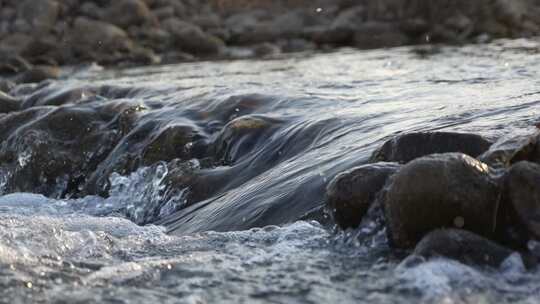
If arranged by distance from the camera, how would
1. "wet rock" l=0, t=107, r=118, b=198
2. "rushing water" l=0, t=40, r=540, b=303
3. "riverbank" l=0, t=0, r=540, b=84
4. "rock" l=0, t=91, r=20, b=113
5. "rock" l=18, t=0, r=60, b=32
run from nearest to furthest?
1. "rushing water" l=0, t=40, r=540, b=303
2. "wet rock" l=0, t=107, r=118, b=198
3. "rock" l=0, t=91, r=20, b=113
4. "riverbank" l=0, t=0, r=540, b=84
5. "rock" l=18, t=0, r=60, b=32

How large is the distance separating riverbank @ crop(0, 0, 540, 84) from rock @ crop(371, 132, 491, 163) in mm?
12112

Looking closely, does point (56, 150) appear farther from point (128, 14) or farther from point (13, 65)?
point (128, 14)

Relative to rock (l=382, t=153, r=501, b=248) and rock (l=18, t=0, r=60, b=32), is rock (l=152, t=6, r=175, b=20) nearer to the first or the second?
rock (l=18, t=0, r=60, b=32)

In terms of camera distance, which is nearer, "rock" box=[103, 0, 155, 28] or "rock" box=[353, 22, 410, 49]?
"rock" box=[353, 22, 410, 49]

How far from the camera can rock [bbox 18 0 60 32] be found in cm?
2073

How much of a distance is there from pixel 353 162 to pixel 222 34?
15.9 meters

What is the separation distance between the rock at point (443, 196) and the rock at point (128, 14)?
1804 cm

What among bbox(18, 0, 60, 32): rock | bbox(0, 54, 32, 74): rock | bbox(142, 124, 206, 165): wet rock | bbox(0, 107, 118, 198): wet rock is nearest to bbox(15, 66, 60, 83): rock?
bbox(0, 54, 32, 74): rock

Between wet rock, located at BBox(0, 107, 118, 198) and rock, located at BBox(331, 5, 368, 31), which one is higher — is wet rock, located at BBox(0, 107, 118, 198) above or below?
below

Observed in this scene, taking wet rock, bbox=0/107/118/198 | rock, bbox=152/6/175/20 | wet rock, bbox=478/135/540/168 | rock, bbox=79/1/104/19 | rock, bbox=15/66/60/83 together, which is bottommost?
wet rock, bbox=0/107/118/198

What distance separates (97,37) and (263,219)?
15594 millimetres

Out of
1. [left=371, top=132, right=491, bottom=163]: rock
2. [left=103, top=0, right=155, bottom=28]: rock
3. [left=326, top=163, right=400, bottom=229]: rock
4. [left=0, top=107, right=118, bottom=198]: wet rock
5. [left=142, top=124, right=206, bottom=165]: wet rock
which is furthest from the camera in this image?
[left=103, top=0, right=155, bottom=28]: rock

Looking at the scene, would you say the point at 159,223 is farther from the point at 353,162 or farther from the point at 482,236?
the point at 482,236

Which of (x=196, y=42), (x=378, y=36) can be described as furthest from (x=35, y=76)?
(x=378, y=36)
